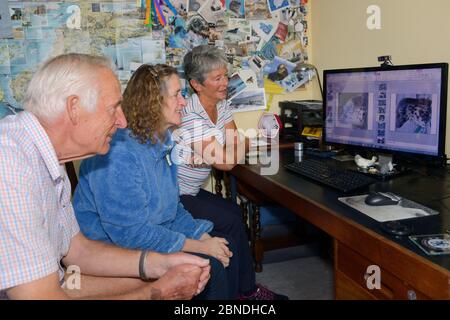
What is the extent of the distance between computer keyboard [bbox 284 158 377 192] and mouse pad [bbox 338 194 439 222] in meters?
0.15

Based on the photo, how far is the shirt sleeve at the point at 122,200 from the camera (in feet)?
4.21

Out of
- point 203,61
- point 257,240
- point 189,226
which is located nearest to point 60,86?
point 189,226

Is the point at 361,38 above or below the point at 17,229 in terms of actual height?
above

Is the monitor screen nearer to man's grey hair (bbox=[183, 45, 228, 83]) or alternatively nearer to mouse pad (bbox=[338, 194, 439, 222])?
mouse pad (bbox=[338, 194, 439, 222])

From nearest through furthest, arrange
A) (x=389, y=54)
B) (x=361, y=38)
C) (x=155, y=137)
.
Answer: (x=155, y=137) → (x=389, y=54) → (x=361, y=38)

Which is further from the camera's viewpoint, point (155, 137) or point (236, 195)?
point (236, 195)

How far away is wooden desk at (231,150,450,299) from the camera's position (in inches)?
37.9

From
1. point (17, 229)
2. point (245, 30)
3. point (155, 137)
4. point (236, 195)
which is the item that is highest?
point (245, 30)

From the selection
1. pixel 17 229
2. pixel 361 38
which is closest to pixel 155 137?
pixel 17 229

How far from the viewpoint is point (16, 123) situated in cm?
90

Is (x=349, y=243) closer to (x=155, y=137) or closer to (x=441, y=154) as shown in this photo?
(x=441, y=154)

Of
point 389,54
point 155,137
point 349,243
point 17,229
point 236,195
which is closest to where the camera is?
point 17,229

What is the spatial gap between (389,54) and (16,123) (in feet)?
5.79

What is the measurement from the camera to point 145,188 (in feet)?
4.46
